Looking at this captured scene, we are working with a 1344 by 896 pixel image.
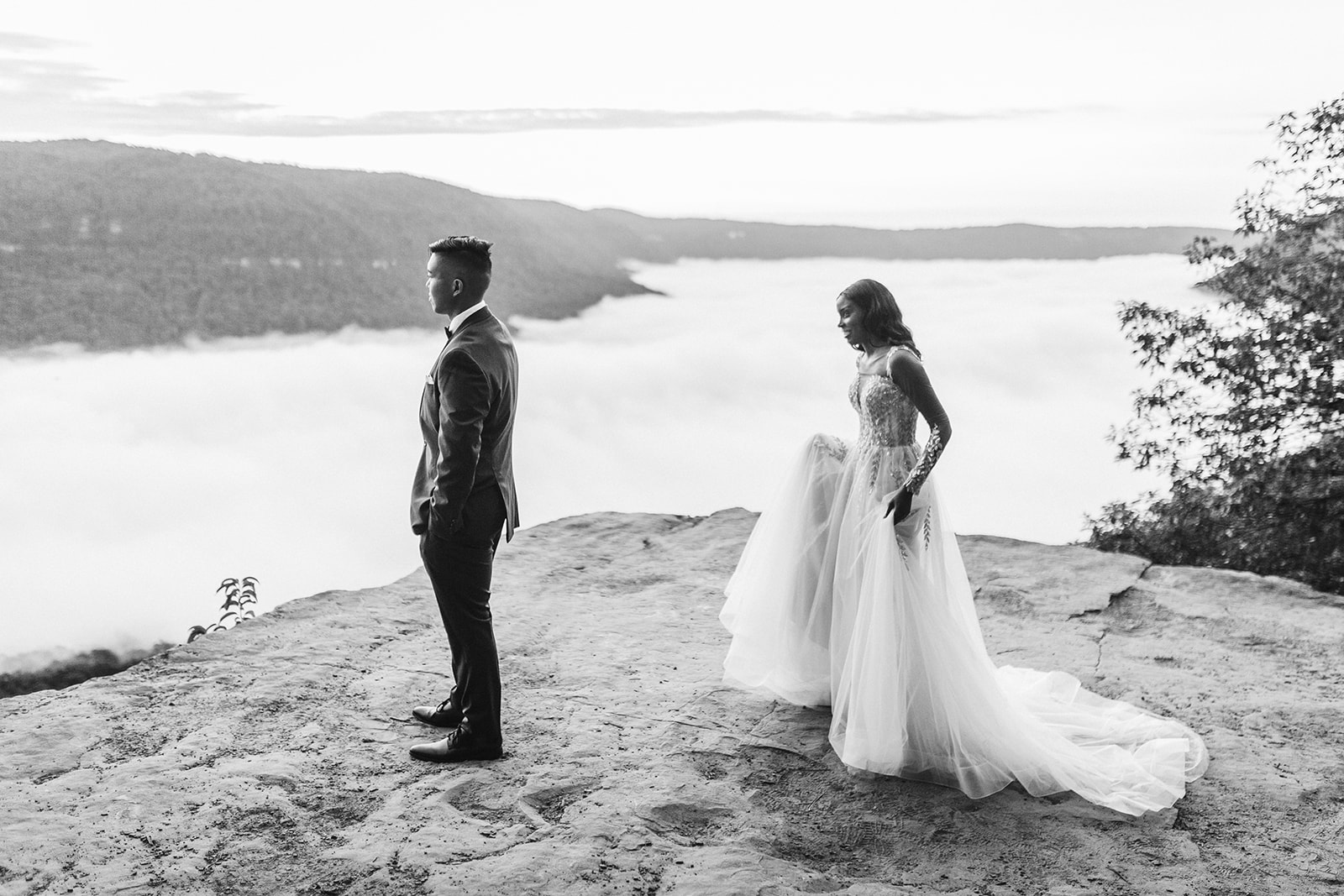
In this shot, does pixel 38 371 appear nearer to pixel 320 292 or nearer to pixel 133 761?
pixel 320 292

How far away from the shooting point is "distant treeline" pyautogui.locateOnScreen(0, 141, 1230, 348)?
11.5m

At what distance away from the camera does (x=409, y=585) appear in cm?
528

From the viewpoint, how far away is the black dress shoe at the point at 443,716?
3.47 m

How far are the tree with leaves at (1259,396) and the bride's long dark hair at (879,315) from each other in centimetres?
529

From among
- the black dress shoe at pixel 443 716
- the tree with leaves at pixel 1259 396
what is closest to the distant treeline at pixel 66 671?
the black dress shoe at pixel 443 716

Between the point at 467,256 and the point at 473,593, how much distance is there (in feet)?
3.42

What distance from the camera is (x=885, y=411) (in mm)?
3246

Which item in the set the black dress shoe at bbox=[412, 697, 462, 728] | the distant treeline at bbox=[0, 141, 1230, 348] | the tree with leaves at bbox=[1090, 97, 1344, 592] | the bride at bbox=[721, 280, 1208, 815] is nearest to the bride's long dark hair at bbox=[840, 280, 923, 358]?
the bride at bbox=[721, 280, 1208, 815]

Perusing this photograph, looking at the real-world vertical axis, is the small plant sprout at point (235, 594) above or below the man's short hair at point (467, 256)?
below

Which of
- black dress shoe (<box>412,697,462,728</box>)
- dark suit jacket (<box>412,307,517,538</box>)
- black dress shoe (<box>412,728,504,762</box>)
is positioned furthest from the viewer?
black dress shoe (<box>412,697,462,728</box>)

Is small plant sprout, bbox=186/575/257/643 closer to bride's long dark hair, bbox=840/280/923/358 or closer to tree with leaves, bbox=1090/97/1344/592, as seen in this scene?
bride's long dark hair, bbox=840/280/923/358

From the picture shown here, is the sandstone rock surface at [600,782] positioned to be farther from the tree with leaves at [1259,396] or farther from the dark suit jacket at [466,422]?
the tree with leaves at [1259,396]

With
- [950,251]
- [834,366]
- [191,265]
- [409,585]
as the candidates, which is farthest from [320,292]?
[834,366]

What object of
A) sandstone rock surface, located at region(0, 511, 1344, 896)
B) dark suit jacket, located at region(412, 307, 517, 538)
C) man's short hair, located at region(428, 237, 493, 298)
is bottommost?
sandstone rock surface, located at region(0, 511, 1344, 896)
